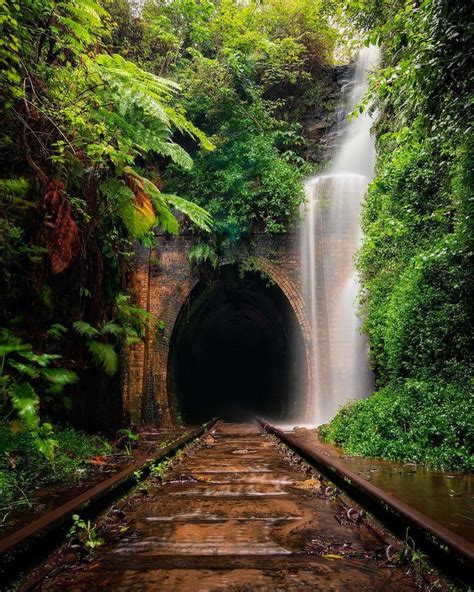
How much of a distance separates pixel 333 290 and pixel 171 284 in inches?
189

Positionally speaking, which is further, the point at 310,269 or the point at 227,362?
the point at 227,362

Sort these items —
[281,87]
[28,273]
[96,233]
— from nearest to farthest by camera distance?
[28,273] < [96,233] < [281,87]

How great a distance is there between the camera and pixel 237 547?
6.83ft

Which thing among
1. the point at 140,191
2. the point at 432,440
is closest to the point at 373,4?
the point at 140,191

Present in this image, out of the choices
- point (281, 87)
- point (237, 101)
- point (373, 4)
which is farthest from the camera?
point (281, 87)

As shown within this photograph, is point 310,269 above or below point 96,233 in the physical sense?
above

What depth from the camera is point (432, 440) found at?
5145 mm

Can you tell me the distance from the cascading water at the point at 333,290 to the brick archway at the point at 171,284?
0.33 meters

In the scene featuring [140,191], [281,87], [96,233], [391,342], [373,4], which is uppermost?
[281,87]

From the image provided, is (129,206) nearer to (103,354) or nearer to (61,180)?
(61,180)

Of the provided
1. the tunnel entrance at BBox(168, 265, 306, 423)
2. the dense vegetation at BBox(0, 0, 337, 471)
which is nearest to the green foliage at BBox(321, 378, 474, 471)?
the dense vegetation at BBox(0, 0, 337, 471)

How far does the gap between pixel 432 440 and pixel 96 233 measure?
5.35 metres

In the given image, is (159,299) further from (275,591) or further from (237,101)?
(275,591)

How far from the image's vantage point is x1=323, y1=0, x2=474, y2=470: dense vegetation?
187 inches
